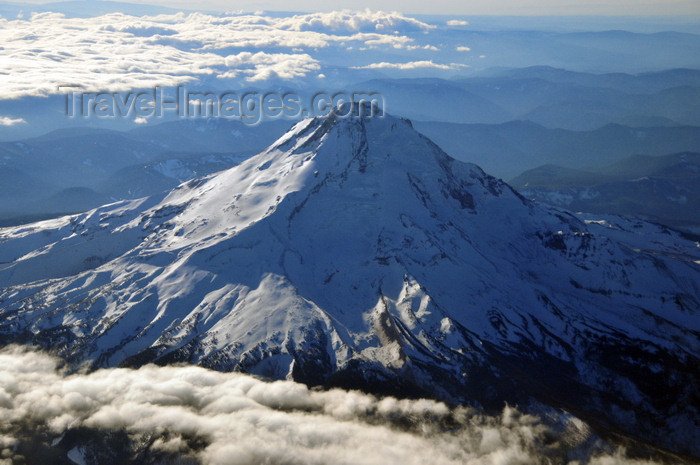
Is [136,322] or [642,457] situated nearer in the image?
[642,457]

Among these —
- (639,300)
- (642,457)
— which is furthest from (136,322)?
(639,300)

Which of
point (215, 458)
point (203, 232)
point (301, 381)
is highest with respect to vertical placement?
point (203, 232)

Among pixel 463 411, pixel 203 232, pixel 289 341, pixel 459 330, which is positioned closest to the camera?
pixel 463 411

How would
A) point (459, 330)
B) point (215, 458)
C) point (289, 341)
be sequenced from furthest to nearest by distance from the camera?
point (459, 330) < point (289, 341) < point (215, 458)

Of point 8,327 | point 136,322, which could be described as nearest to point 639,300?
point 136,322

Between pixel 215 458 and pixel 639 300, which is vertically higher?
pixel 639 300

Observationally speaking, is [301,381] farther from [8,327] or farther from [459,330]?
[8,327]

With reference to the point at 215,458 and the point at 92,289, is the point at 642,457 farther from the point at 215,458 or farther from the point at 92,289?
the point at 92,289
